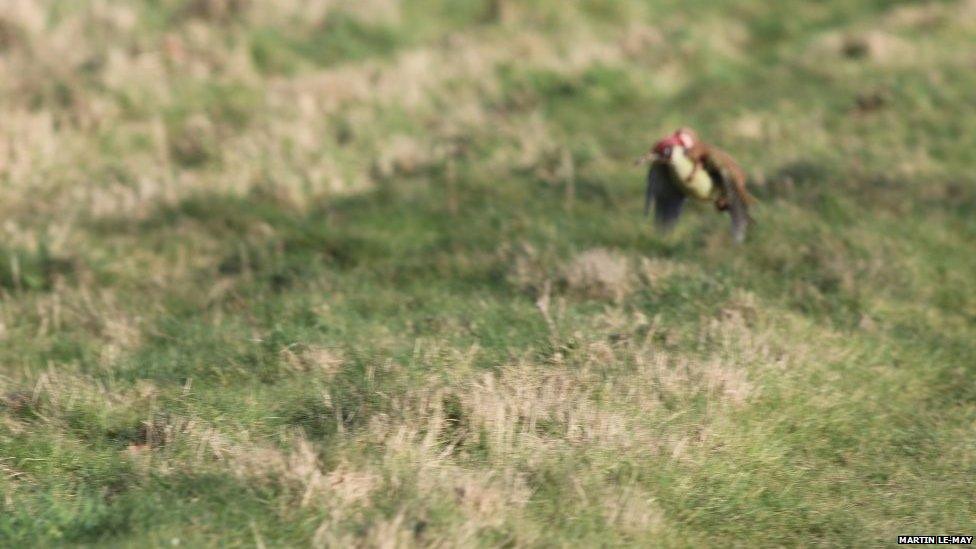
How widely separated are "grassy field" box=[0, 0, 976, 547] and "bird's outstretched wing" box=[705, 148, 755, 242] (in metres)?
0.47

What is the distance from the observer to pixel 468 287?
7680 mm

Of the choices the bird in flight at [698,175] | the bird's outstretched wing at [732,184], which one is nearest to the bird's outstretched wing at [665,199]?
the bird in flight at [698,175]

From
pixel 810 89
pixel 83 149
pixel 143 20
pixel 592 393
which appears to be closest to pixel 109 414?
pixel 592 393

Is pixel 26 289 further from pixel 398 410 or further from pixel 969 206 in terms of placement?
pixel 969 206

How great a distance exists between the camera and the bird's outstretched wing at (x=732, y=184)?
6.98 m

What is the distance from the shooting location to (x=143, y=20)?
48.2 feet

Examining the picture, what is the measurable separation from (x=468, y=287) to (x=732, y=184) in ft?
6.41

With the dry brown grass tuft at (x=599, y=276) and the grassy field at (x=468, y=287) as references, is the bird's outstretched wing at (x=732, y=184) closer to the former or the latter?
the grassy field at (x=468, y=287)

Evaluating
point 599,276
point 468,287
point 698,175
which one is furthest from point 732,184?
point 468,287

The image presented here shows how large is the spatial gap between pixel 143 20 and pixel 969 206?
1072 cm

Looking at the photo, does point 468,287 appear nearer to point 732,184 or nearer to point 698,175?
point 698,175

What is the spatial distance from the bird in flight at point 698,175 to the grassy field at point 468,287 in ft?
1.87

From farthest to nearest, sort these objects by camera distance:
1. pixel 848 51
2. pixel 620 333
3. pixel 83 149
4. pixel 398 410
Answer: pixel 848 51
pixel 83 149
pixel 620 333
pixel 398 410

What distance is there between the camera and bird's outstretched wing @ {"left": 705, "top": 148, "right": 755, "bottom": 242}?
22.9 feet
